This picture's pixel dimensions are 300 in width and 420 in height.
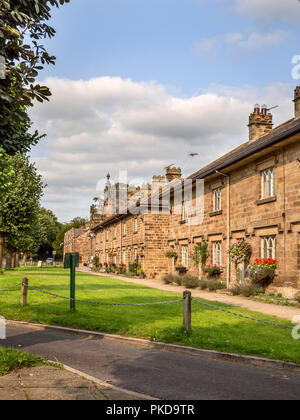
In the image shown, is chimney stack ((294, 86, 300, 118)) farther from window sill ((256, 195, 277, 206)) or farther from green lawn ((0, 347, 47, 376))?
green lawn ((0, 347, 47, 376))

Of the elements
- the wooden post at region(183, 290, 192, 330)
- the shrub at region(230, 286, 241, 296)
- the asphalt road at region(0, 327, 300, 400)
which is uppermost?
the wooden post at region(183, 290, 192, 330)

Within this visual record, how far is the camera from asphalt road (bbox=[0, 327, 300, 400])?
5.60 meters

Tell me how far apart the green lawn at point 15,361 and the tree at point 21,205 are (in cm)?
2660

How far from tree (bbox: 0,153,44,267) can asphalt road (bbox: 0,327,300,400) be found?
24928 millimetres

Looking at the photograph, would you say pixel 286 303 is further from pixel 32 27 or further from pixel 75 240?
pixel 75 240

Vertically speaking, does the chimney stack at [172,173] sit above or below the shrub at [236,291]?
above

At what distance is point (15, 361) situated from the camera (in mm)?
6195

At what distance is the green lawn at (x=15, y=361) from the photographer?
598 centimetres

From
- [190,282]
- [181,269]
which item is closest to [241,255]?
[190,282]

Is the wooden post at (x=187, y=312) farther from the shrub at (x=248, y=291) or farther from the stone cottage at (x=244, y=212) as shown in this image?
the shrub at (x=248, y=291)

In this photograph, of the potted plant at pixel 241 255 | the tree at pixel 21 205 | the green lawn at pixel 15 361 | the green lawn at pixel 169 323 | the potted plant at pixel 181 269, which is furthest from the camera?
the tree at pixel 21 205

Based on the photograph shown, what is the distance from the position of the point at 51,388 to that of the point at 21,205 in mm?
29688

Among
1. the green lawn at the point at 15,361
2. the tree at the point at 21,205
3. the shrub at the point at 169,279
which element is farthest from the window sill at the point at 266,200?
the tree at the point at 21,205

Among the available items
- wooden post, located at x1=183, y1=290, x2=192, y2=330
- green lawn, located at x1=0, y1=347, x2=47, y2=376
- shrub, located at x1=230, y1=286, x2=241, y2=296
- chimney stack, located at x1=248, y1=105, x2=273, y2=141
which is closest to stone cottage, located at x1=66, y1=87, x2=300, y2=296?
chimney stack, located at x1=248, y1=105, x2=273, y2=141
